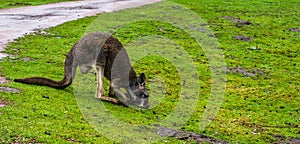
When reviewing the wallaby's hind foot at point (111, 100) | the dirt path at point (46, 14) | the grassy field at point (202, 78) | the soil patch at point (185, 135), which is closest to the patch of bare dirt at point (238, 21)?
the grassy field at point (202, 78)

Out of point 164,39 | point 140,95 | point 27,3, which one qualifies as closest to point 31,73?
point 140,95

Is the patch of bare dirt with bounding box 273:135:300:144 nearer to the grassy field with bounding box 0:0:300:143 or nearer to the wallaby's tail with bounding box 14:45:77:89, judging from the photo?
the grassy field with bounding box 0:0:300:143

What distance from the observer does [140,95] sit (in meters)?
12.3

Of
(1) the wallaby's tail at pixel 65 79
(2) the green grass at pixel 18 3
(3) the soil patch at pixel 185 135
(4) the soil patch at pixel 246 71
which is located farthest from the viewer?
(2) the green grass at pixel 18 3

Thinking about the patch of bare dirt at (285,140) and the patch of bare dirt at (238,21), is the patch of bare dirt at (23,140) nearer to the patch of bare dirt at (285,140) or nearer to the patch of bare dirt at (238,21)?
the patch of bare dirt at (285,140)

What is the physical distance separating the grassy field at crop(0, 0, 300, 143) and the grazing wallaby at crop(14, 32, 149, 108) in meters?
0.37

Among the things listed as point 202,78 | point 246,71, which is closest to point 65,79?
point 202,78

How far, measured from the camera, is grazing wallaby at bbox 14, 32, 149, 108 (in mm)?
12312

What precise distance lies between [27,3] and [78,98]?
70.8ft

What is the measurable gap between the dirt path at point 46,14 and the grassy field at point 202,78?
913 millimetres

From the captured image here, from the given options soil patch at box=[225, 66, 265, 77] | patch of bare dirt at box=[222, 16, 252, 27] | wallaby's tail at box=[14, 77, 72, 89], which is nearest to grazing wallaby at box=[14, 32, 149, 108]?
wallaby's tail at box=[14, 77, 72, 89]

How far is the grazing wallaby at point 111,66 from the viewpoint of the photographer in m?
12.3

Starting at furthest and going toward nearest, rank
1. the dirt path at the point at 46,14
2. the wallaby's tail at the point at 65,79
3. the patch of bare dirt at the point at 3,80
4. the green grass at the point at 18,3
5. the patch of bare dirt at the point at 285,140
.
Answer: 1. the green grass at the point at 18,3
2. the dirt path at the point at 46,14
3. the patch of bare dirt at the point at 3,80
4. the wallaby's tail at the point at 65,79
5. the patch of bare dirt at the point at 285,140

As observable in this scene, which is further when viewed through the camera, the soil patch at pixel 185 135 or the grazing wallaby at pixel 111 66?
the grazing wallaby at pixel 111 66
